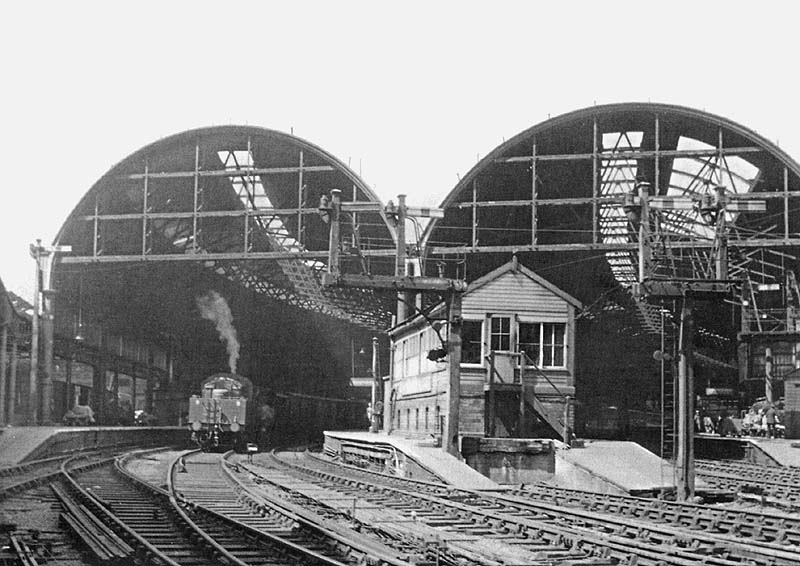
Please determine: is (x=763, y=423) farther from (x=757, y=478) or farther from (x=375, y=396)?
(x=375, y=396)

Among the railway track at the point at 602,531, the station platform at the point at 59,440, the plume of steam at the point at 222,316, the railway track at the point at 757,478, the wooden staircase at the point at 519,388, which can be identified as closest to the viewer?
the railway track at the point at 602,531

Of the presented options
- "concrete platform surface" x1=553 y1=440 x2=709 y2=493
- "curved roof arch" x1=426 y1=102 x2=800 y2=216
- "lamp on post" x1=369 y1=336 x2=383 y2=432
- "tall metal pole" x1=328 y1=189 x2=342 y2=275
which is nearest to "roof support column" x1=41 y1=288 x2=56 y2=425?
"lamp on post" x1=369 y1=336 x2=383 y2=432

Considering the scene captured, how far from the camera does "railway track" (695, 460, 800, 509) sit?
75.4 feet

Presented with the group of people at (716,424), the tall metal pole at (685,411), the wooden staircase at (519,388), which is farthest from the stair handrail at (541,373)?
the group of people at (716,424)

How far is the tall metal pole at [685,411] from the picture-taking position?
1944 centimetres

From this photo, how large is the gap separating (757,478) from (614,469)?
5462 millimetres

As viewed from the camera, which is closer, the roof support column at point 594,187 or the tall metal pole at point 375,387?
the roof support column at point 594,187

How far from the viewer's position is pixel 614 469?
24109 millimetres

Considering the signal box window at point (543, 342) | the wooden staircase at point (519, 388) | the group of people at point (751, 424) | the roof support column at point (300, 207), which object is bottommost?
the group of people at point (751, 424)

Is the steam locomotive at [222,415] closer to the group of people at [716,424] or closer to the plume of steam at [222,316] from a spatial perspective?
the plume of steam at [222,316]

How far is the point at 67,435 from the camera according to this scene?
36.6 m

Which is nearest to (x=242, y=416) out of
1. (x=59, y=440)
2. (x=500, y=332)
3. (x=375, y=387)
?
(x=375, y=387)

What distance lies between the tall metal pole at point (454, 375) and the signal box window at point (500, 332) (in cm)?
400

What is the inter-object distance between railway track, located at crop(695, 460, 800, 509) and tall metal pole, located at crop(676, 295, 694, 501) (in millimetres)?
2076
